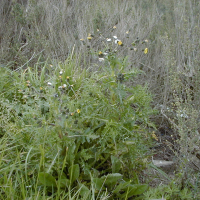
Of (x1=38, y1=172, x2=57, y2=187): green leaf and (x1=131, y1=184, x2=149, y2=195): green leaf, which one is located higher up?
(x1=38, y1=172, x2=57, y2=187): green leaf

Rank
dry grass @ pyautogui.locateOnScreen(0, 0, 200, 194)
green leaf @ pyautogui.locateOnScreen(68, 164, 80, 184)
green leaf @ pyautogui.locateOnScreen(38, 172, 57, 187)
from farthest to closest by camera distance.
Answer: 1. dry grass @ pyautogui.locateOnScreen(0, 0, 200, 194)
2. green leaf @ pyautogui.locateOnScreen(68, 164, 80, 184)
3. green leaf @ pyautogui.locateOnScreen(38, 172, 57, 187)

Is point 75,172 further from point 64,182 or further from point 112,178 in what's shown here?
point 112,178

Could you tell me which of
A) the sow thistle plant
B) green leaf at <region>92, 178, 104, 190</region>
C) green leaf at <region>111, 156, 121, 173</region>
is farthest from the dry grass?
green leaf at <region>92, 178, 104, 190</region>

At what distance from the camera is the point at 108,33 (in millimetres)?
4246

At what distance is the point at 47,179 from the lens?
6.13 ft

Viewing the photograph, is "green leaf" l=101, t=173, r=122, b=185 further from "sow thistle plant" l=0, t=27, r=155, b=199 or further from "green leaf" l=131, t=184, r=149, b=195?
"green leaf" l=131, t=184, r=149, b=195

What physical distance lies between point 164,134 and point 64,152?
84.3 inches

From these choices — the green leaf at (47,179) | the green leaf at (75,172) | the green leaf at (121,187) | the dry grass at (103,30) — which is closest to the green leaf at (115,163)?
the green leaf at (121,187)

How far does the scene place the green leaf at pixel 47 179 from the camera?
70.7 inches

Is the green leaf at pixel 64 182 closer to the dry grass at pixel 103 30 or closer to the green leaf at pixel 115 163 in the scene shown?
the green leaf at pixel 115 163

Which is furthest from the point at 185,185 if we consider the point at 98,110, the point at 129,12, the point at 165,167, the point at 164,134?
the point at 129,12

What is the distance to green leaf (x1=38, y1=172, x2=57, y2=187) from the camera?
1.80 meters

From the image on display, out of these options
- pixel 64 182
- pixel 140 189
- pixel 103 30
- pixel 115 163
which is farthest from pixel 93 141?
pixel 103 30

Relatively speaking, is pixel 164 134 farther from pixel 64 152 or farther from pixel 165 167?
pixel 64 152
